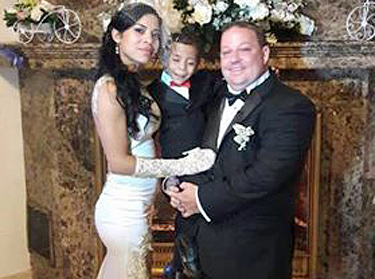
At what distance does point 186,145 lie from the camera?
2.19m

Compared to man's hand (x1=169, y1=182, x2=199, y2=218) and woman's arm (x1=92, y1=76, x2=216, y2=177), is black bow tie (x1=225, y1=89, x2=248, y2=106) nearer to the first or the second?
woman's arm (x1=92, y1=76, x2=216, y2=177)

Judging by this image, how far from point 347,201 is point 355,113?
0.47 m

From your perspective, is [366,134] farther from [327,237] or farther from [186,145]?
[186,145]

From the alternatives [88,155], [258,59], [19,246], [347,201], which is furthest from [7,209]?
[258,59]

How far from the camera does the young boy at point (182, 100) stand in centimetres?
218

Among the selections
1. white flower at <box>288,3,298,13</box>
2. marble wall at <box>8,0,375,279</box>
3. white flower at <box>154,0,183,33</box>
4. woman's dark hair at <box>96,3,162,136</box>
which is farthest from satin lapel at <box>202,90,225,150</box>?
white flower at <box>288,3,298,13</box>

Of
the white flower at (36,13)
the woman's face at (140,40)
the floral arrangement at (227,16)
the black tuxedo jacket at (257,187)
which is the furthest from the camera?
the white flower at (36,13)

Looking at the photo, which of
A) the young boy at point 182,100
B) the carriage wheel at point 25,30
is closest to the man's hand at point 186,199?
the young boy at point 182,100

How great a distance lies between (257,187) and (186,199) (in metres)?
0.27

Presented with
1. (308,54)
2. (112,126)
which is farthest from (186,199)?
(308,54)

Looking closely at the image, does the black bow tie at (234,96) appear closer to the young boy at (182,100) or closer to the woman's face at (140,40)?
the young boy at (182,100)

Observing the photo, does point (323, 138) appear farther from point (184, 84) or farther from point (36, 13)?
point (36, 13)

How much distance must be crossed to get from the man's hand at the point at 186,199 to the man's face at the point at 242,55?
39cm

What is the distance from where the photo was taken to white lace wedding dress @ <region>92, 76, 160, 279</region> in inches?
88.0
